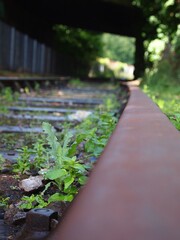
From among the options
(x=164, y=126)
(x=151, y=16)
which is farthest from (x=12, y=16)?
(x=164, y=126)

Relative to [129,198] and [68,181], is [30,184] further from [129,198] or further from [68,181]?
[129,198]

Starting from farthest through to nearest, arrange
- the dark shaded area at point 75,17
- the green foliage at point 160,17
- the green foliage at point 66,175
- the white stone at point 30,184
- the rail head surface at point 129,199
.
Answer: the dark shaded area at point 75,17, the green foliage at point 160,17, the white stone at point 30,184, the green foliage at point 66,175, the rail head surface at point 129,199

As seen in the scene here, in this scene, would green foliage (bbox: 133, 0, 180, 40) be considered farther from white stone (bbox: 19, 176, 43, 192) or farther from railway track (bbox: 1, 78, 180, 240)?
railway track (bbox: 1, 78, 180, 240)

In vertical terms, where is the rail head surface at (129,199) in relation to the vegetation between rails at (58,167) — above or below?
above

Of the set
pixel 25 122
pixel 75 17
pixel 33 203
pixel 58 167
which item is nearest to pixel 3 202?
pixel 33 203

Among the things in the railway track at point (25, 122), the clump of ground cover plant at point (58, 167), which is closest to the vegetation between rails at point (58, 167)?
the clump of ground cover plant at point (58, 167)

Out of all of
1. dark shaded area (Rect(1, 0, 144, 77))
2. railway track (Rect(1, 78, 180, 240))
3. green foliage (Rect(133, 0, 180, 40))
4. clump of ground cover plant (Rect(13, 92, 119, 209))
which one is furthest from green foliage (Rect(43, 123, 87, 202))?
dark shaded area (Rect(1, 0, 144, 77))

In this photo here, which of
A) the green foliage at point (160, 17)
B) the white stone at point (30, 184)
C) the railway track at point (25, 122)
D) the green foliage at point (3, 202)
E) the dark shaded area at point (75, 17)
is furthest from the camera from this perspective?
the dark shaded area at point (75, 17)

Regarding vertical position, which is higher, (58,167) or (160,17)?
(160,17)

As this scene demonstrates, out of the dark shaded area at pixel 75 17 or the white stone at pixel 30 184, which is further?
the dark shaded area at pixel 75 17

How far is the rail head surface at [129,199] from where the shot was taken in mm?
635

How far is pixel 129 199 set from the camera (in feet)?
2.34

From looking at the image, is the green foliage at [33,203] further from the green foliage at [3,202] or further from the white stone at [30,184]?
the white stone at [30,184]

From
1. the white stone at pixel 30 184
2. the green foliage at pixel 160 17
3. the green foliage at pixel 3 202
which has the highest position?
the green foliage at pixel 160 17
